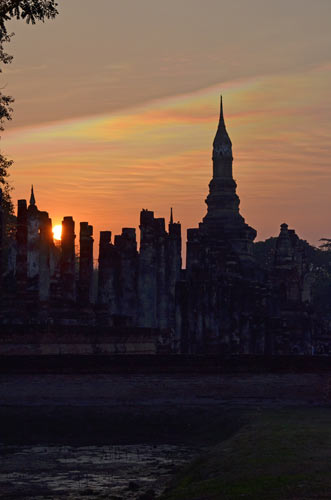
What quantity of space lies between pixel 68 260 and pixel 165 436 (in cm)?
1569

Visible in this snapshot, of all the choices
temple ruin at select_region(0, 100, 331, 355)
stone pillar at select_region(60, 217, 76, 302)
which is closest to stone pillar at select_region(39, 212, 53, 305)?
temple ruin at select_region(0, 100, 331, 355)

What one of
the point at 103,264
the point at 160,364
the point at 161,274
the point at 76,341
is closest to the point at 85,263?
the point at 103,264

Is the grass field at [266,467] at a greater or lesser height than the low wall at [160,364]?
lesser

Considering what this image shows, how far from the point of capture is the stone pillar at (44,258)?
3644 centimetres

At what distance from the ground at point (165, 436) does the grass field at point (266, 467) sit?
0.07 ft

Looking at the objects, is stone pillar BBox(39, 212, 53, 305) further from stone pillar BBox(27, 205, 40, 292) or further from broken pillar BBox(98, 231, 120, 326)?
broken pillar BBox(98, 231, 120, 326)

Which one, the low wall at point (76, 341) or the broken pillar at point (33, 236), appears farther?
the broken pillar at point (33, 236)

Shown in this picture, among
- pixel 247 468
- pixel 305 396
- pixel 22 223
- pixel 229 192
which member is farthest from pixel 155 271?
pixel 229 192

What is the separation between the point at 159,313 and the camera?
47.5 meters

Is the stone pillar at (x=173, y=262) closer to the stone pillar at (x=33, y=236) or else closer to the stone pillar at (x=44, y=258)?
the stone pillar at (x=33, y=236)

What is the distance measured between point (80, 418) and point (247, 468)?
385 inches

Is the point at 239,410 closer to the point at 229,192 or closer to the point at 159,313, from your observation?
the point at 159,313

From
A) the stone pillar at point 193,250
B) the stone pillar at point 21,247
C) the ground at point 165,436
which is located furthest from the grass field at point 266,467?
the stone pillar at point 193,250

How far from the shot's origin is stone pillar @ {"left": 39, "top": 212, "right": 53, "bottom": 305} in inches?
1435
